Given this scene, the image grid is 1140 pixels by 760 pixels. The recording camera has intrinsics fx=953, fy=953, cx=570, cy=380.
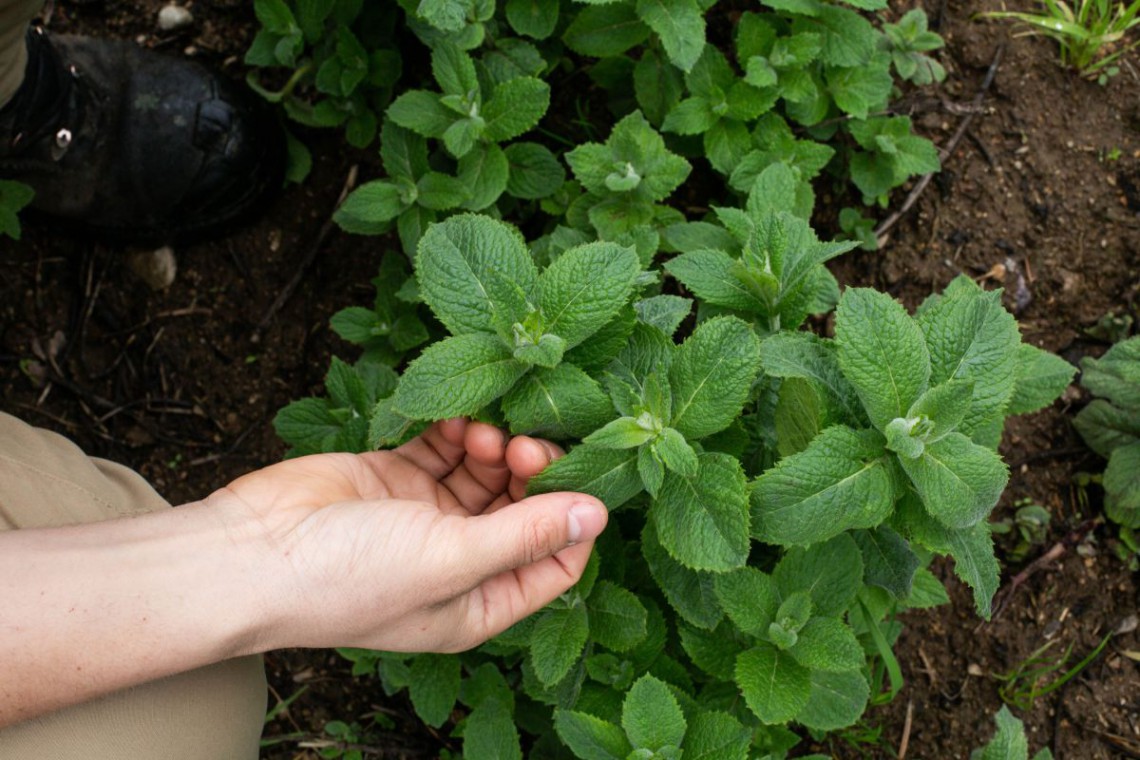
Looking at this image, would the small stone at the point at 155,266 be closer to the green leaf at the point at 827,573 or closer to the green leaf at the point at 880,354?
the green leaf at the point at 827,573

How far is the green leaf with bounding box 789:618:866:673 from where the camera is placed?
2021mm

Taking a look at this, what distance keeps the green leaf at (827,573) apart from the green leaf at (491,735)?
75 centimetres

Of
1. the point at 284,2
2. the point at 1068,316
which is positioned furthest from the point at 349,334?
the point at 1068,316

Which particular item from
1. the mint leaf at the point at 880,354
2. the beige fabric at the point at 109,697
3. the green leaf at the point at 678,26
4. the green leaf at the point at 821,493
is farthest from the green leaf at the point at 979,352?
the beige fabric at the point at 109,697

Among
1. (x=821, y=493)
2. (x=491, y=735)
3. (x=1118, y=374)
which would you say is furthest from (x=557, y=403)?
(x=1118, y=374)

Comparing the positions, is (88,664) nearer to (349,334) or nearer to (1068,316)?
(349,334)

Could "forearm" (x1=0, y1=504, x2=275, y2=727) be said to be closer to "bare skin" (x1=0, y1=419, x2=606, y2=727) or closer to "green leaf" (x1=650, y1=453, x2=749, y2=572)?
"bare skin" (x1=0, y1=419, x2=606, y2=727)

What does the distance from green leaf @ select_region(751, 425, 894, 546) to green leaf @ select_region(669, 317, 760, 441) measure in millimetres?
144

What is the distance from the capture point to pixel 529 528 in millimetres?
1728

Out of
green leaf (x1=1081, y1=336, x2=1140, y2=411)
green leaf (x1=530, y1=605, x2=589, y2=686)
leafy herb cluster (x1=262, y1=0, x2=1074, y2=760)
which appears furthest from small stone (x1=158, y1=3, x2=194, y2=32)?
green leaf (x1=1081, y1=336, x2=1140, y2=411)

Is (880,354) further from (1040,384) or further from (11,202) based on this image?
(11,202)

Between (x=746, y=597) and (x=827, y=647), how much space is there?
0.65ft

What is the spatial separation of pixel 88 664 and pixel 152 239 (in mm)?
2083

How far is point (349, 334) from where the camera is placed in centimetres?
291
